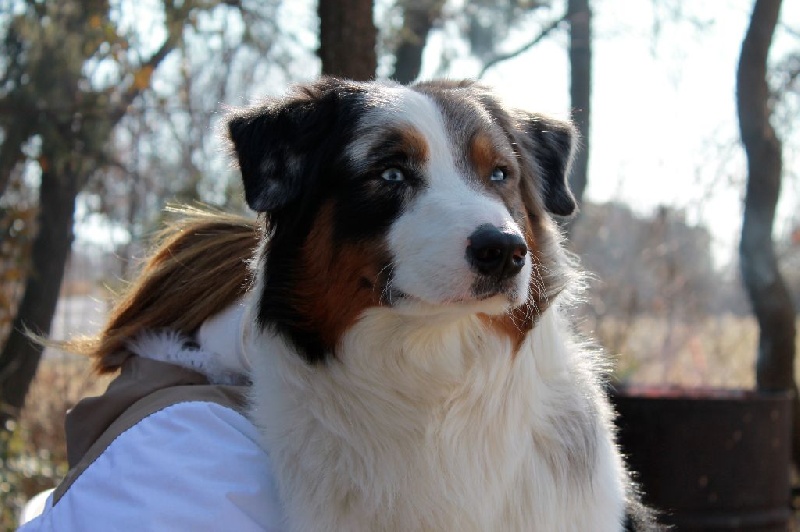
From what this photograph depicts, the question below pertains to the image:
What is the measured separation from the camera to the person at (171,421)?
207 cm

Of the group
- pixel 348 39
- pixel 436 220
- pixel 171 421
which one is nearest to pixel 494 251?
pixel 436 220

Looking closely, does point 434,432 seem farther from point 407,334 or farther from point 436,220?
point 436,220

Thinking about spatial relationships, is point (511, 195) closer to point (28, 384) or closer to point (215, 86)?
point (28, 384)

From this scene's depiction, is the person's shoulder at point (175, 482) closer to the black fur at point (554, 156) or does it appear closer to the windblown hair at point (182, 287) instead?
the windblown hair at point (182, 287)

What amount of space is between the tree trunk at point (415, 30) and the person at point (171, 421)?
4.87 meters

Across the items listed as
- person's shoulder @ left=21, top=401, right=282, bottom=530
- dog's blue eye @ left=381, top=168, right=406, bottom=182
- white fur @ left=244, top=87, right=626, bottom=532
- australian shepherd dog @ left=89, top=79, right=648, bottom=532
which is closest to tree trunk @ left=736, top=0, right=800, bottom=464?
australian shepherd dog @ left=89, top=79, right=648, bottom=532

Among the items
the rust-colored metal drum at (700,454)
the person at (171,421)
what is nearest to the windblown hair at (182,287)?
the person at (171,421)

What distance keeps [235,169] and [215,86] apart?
6.69 meters

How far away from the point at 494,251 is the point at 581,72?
15.0 feet

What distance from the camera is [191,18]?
6.72 metres

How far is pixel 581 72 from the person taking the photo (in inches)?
250

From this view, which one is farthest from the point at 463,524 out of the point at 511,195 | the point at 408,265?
the point at 511,195

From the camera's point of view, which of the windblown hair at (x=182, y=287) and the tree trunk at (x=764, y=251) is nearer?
the windblown hair at (x=182, y=287)

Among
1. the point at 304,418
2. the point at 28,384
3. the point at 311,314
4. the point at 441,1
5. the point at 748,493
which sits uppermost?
the point at 441,1
